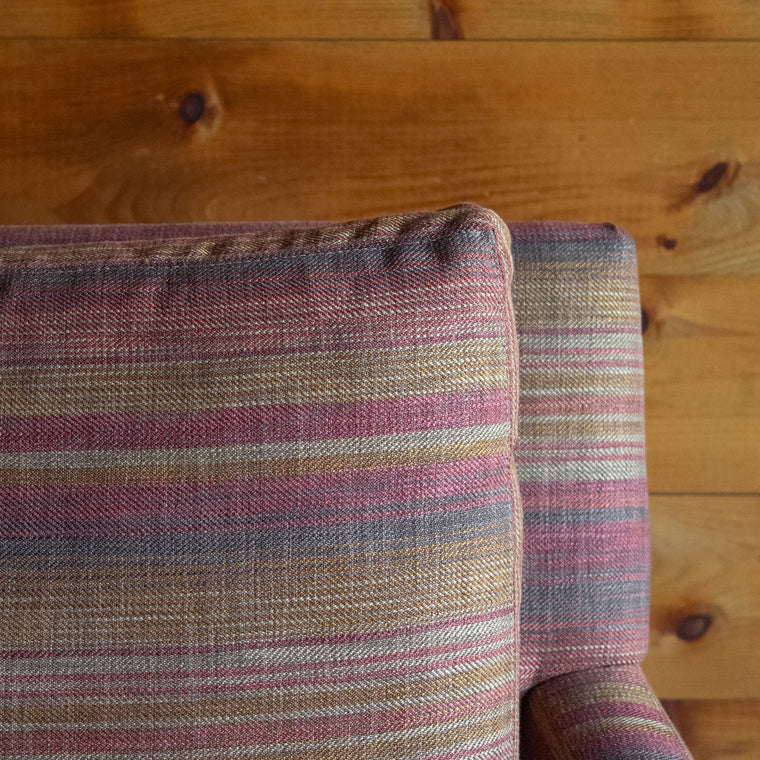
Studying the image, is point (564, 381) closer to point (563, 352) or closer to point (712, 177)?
point (563, 352)

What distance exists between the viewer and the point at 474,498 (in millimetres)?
514

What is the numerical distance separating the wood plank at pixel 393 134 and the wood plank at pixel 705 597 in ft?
1.05

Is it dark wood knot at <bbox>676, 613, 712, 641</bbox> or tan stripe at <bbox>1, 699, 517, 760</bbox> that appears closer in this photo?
tan stripe at <bbox>1, 699, 517, 760</bbox>

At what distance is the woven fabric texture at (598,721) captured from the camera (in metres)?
0.57

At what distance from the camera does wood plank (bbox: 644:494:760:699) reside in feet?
3.11

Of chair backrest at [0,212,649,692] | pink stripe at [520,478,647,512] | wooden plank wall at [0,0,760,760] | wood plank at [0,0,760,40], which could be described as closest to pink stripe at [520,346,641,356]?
chair backrest at [0,212,649,692]

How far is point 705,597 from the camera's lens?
0.96 m

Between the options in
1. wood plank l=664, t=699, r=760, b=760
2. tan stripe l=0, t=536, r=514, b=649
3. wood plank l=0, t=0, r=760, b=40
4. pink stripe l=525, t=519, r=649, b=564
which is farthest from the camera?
wood plank l=664, t=699, r=760, b=760

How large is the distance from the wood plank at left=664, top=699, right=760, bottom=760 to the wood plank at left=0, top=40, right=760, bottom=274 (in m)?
0.58

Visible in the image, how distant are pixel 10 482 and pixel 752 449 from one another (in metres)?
0.86

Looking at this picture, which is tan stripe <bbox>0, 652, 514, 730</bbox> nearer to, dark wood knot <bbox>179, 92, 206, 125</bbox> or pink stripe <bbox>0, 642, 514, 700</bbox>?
pink stripe <bbox>0, 642, 514, 700</bbox>

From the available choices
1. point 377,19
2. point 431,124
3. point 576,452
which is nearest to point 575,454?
point 576,452

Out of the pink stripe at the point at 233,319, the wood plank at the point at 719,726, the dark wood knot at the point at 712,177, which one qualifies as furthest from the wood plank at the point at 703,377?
the pink stripe at the point at 233,319

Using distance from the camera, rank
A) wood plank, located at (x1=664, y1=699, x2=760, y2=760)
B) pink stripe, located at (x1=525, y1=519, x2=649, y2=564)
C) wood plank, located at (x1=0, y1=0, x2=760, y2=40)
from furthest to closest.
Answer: wood plank, located at (x1=664, y1=699, x2=760, y2=760)
wood plank, located at (x1=0, y1=0, x2=760, y2=40)
pink stripe, located at (x1=525, y1=519, x2=649, y2=564)
